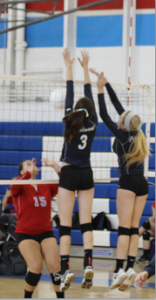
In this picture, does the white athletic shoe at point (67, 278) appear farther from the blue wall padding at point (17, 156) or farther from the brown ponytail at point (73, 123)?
the blue wall padding at point (17, 156)

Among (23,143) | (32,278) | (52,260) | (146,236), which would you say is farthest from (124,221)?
(23,143)

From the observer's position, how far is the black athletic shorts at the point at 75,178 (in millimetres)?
3393

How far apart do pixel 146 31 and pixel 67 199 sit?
6.33 metres

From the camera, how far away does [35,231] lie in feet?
12.0

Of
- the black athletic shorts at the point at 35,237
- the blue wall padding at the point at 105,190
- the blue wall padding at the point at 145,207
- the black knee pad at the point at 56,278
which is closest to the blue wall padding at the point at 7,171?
Answer: the blue wall padding at the point at 105,190

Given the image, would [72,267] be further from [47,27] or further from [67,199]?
[47,27]

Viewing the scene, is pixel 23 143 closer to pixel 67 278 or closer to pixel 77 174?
pixel 77 174

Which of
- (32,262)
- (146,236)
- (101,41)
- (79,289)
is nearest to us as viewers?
(32,262)

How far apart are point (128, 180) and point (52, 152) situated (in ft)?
11.7

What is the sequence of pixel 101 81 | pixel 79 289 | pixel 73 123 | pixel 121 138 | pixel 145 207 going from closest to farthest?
pixel 73 123, pixel 121 138, pixel 101 81, pixel 79 289, pixel 145 207

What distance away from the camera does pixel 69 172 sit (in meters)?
3.41

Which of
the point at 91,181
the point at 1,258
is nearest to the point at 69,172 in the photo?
the point at 91,181

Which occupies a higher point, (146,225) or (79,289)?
(146,225)

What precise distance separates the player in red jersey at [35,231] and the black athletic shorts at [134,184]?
2.55 feet
